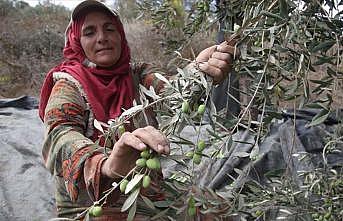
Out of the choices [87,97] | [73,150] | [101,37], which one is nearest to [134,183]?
[73,150]

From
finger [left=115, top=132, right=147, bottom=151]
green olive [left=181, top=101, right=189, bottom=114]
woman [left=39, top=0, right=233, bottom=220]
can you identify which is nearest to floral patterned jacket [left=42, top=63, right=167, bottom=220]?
woman [left=39, top=0, right=233, bottom=220]

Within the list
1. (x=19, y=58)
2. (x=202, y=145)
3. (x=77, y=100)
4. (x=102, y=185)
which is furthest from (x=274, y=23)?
(x=19, y=58)

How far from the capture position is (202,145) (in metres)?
0.88

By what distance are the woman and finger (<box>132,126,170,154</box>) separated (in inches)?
7.4

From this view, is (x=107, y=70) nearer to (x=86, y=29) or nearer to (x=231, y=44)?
(x=86, y=29)

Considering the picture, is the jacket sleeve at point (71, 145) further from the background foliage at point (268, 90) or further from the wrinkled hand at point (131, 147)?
the background foliage at point (268, 90)

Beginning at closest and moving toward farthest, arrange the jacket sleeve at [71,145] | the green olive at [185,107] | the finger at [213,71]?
the green olive at [185,107] < the finger at [213,71] < the jacket sleeve at [71,145]

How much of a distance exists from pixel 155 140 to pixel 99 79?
0.92 metres

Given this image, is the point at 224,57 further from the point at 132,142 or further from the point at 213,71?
the point at 132,142

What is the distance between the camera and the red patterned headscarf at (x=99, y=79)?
5.46 feet

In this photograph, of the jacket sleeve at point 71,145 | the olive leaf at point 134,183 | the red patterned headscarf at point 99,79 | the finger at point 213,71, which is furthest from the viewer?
the red patterned headscarf at point 99,79

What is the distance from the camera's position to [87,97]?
5.30 feet

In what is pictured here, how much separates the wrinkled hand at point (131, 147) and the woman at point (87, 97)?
0.02 meters

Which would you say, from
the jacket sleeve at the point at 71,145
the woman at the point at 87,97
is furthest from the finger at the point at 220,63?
the jacket sleeve at the point at 71,145
